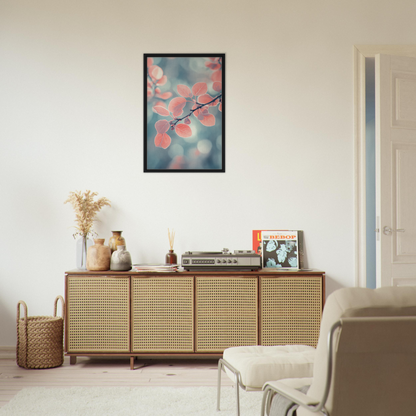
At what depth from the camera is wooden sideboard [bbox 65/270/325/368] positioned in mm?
3287

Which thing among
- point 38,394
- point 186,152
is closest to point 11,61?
point 186,152

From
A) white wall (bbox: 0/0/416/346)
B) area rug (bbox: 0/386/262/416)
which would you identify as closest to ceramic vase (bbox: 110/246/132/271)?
white wall (bbox: 0/0/416/346)

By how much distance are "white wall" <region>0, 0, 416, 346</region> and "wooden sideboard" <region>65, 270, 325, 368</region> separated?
0.45m

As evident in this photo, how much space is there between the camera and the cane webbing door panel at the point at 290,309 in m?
3.29

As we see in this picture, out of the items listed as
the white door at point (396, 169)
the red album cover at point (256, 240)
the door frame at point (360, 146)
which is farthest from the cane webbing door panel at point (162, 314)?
the white door at point (396, 169)

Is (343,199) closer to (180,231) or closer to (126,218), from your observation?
(180,231)

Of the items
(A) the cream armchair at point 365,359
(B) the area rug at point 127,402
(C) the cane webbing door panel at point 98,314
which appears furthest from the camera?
(C) the cane webbing door panel at point 98,314

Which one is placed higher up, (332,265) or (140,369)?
(332,265)

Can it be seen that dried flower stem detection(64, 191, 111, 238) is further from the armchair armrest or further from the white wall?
the armchair armrest

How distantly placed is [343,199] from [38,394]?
2786mm

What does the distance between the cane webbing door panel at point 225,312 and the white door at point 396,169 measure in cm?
113

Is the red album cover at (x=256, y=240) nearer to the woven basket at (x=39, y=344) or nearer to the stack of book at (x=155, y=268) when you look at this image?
the stack of book at (x=155, y=268)

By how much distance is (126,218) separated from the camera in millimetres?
3734

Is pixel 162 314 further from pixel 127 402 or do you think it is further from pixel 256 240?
pixel 256 240
